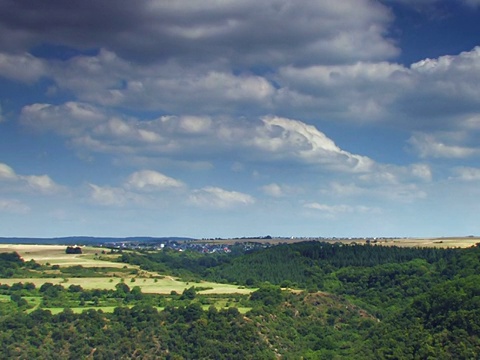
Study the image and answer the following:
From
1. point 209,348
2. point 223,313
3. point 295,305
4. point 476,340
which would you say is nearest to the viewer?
point 476,340

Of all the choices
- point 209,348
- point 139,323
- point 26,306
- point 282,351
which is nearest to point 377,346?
point 282,351

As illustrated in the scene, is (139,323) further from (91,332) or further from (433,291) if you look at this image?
(433,291)

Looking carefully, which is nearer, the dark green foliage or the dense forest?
the dense forest

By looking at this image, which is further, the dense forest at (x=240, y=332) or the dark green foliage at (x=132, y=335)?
the dark green foliage at (x=132, y=335)

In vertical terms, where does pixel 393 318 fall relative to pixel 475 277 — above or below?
below

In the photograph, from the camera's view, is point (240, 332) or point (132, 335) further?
point (240, 332)

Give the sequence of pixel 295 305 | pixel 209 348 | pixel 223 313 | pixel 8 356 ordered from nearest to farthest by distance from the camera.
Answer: pixel 8 356 < pixel 209 348 < pixel 223 313 < pixel 295 305

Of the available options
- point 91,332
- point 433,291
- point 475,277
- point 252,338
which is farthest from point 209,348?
point 475,277

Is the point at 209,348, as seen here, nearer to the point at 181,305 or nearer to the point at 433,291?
the point at 181,305

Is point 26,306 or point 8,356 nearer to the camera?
point 8,356

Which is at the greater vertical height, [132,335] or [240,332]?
[240,332]
